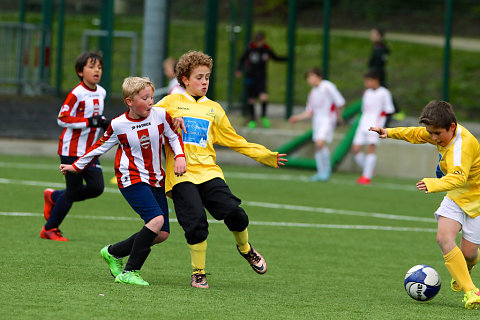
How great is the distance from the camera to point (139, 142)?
22.5 feet

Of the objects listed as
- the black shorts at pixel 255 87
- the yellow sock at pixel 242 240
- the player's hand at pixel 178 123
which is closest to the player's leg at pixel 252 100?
the black shorts at pixel 255 87

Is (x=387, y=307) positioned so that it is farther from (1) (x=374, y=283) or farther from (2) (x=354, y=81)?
(2) (x=354, y=81)

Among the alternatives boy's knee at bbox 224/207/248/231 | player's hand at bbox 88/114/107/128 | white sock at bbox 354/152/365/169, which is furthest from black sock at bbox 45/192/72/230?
white sock at bbox 354/152/365/169

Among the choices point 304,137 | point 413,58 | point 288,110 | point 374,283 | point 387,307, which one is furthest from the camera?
point 413,58

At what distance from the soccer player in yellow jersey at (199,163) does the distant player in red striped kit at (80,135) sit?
1.91m

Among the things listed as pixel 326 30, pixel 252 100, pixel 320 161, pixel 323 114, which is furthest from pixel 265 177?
pixel 326 30

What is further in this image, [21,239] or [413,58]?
[413,58]

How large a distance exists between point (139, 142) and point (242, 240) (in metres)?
1.12

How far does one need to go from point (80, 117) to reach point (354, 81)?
13643mm

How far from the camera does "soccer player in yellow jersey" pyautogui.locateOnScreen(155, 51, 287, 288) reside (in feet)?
22.5

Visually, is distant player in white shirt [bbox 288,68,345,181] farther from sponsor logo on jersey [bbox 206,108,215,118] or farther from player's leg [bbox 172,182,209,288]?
player's leg [bbox 172,182,209,288]

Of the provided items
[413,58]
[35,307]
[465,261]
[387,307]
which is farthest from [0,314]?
[413,58]

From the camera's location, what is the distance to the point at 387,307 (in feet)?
21.2

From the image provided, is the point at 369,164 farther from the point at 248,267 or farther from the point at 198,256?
the point at 198,256
